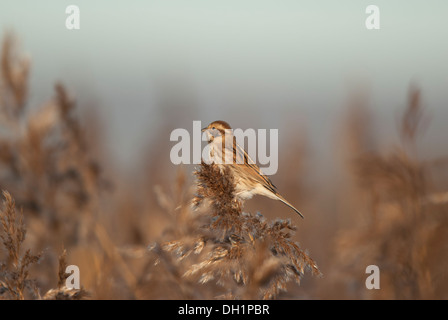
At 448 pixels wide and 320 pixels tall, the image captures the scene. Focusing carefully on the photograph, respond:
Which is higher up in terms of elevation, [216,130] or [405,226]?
[216,130]

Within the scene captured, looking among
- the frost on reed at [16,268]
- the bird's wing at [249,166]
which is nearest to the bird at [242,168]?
the bird's wing at [249,166]

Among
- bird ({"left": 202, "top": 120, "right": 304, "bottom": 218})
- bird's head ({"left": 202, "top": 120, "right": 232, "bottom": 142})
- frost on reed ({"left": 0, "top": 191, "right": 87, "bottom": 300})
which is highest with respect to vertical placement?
bird's head ({"left": 202, "top": 120, "right": 232, "bottom": 142})

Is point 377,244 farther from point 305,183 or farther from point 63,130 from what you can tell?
point 63,130

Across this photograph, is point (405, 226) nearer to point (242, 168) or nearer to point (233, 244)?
point (242, 168)

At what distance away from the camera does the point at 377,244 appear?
166 inches

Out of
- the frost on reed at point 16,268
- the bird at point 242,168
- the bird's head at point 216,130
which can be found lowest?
the frost on reed at point 16,268

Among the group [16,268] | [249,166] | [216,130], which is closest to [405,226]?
[249,166]

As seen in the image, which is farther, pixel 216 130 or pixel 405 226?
pixel 216 130

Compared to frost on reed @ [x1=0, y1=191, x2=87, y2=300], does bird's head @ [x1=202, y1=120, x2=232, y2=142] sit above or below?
above

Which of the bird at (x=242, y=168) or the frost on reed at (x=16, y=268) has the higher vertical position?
the bird at (x=242, y=168)

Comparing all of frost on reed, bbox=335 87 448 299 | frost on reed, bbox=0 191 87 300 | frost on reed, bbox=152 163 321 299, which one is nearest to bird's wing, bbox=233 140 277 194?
frost on reed, bbox=335 87 448 299

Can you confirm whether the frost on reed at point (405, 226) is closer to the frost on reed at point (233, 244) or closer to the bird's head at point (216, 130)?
the bird's head at point (216, 130)

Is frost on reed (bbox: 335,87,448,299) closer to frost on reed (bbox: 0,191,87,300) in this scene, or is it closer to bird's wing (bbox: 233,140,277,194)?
bird's wing (bbox: 233,140,277,194)

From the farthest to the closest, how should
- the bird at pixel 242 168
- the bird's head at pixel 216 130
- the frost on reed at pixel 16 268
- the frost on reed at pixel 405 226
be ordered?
the bird's head at pixel 216 130
the bird at pixel 242 168
the frost on reed at pixel 405 226
the frost on reed at pixel 16 268
